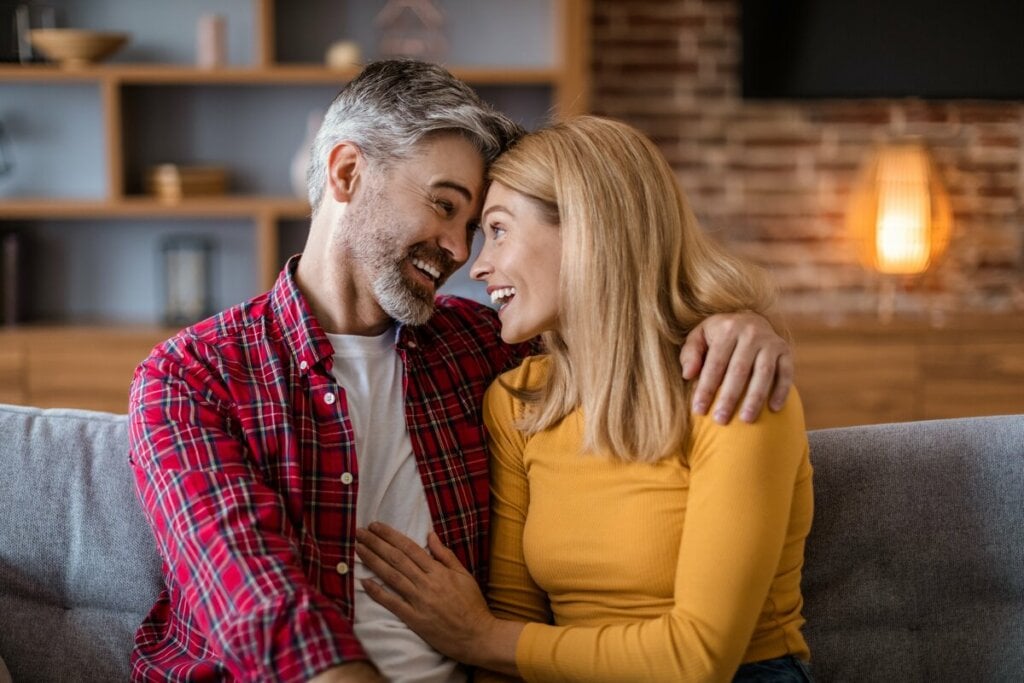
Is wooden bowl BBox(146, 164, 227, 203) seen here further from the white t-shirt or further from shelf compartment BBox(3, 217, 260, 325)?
the white t-shirt

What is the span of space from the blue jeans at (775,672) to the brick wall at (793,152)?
2.67m

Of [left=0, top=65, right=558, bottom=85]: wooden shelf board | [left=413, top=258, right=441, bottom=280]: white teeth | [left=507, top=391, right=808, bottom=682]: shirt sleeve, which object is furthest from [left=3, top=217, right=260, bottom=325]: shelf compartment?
[left=507, top=391, right=808, bottom=682]: shirt sleeve

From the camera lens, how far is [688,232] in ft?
5.09

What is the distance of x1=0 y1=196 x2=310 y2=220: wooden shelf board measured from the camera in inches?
148

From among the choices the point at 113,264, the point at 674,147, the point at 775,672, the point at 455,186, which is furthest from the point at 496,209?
the point at 113,264

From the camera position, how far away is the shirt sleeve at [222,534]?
124 cm

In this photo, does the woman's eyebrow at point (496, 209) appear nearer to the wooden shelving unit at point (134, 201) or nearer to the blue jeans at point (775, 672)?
the blue jeans at point (775, 672)

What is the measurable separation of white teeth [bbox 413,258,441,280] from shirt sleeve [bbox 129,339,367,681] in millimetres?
355

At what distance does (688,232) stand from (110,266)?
3.06 metres

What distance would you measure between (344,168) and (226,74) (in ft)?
7.22

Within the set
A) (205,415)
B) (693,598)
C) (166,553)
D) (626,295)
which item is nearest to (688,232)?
(626,295)

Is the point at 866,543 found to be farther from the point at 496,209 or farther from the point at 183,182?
the point at 183,182

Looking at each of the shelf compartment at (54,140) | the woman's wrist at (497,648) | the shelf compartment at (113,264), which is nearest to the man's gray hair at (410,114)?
the woman's wrist at (497,648)

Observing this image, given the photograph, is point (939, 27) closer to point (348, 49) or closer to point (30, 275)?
point (348, 49)
